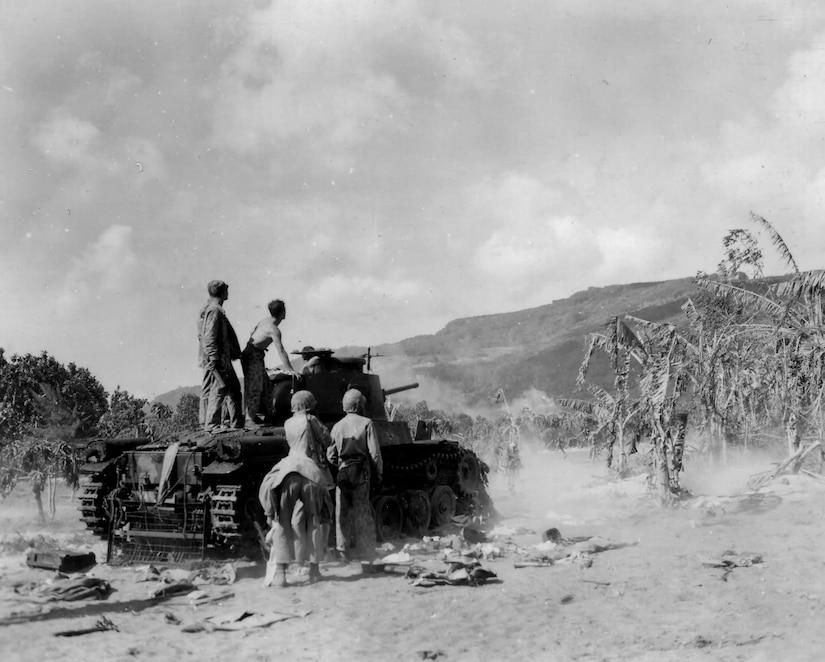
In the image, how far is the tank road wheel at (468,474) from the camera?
46.2 feet

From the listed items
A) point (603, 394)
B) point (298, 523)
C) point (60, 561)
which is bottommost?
point (60, 561)

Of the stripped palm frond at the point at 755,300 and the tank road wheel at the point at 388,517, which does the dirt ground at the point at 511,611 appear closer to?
the tank road wheel at the point at 388,517

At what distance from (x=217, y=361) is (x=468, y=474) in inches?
221

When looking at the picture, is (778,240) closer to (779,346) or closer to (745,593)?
(779,346)

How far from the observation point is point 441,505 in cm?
1341

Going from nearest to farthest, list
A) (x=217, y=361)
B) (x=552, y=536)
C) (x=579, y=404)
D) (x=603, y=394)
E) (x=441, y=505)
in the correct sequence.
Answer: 1. (x=552, y=536)
2. (x=217, y=361)
3. (x=441, y=505)
4. (x=603, y=394)
5. (x=579, y=404)

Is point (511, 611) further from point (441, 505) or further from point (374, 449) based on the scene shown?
point (441, 505)

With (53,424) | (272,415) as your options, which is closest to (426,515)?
(272,415)

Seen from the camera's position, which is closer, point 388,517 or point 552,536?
point 552,536

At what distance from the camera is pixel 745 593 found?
695 cm

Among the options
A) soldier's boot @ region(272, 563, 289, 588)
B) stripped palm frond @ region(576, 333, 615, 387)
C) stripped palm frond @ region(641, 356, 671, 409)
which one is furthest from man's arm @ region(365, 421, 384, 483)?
stripped palm frond @ region(576, 333, 615, 387)

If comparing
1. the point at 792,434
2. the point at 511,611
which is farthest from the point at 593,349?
the point at 511,611

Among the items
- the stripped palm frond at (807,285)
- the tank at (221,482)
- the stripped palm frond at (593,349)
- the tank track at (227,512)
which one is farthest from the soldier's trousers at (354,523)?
the stripped palm frond at (807,285)

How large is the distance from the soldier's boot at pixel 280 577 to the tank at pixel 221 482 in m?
1.19
